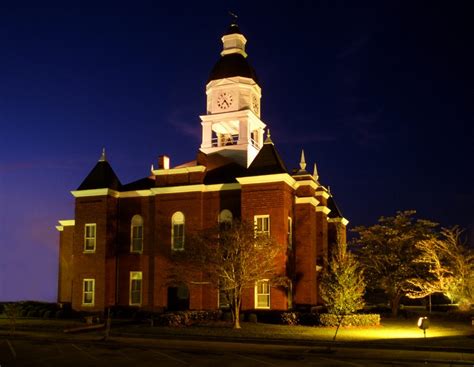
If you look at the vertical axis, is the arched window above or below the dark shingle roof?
below

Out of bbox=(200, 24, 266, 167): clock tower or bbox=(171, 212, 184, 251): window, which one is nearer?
bbox=(171, 212, 184, 251): window

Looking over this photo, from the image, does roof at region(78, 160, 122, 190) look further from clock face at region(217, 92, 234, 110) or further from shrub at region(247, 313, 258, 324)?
shrub at region(247, 313, 258, 324)

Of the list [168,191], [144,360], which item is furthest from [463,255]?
[144,360]

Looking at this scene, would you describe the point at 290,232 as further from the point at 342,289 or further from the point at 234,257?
the point at 234,257

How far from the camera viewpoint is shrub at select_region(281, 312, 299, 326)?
34.7m

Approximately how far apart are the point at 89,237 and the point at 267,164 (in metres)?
14.4

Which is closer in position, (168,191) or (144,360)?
(144,360)

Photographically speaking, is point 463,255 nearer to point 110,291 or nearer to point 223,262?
point 223,262

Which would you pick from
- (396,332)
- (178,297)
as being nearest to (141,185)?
(178,297)

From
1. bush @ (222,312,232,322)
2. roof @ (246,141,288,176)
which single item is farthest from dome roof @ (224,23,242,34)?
bush @ (222,312,232,322)

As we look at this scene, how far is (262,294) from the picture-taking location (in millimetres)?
37719

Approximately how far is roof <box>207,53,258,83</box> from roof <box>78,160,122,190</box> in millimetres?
10876

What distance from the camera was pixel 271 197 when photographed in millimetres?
A: 37969

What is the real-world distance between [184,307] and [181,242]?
14.6ft
